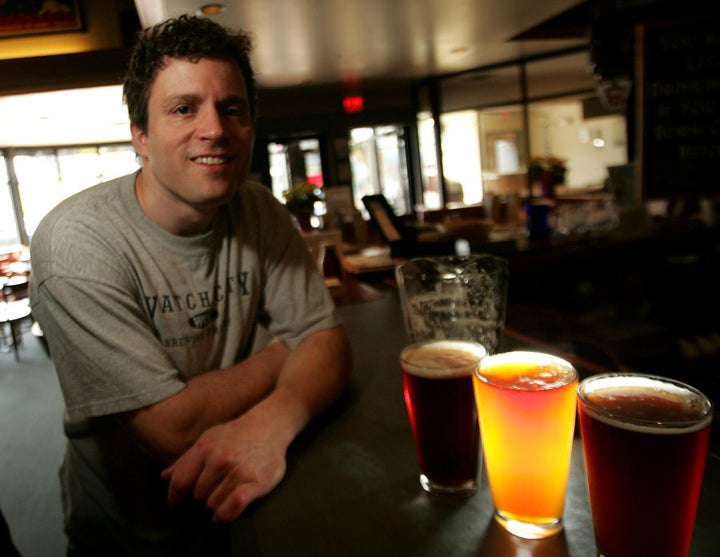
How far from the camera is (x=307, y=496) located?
0.66 m

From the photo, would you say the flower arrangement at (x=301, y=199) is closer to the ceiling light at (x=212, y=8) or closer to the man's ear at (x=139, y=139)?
the ceiling light at (x=212, y=8)

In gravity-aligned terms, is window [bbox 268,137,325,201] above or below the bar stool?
above

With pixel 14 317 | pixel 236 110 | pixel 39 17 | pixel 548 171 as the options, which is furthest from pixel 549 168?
pixel 14 317

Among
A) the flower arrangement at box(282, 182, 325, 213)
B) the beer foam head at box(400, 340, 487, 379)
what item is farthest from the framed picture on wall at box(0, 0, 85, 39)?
the beer foam head at box(400, 340, 487, 379)

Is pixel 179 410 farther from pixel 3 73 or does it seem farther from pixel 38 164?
pixel 38 164

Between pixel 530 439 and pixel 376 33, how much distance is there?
5414 mm

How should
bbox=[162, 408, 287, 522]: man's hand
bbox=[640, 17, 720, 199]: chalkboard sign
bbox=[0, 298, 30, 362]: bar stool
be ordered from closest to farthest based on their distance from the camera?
bbox=[162, 408, 287, 522]: man's hand < bbox=[640, 17, 720, 199]: chalkboard sign < bbox=[0, 298, 30, 362]: bar stool

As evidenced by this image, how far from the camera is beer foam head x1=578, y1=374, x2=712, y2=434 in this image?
438 millimetres

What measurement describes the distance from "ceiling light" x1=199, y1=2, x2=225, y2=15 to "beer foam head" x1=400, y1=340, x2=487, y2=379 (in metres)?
3.94

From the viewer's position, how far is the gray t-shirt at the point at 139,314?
0.92m

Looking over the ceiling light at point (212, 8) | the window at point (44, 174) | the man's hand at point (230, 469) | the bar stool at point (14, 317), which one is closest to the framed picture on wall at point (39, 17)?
the ceiling light at point (212, 8)

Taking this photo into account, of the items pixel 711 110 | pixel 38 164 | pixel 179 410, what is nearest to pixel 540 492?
pixel 179 410

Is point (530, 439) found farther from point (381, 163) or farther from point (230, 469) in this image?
point (381, 163)

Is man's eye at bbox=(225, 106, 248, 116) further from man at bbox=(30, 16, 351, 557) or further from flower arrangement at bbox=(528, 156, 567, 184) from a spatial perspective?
flower arrangement at bbox=(528, 156, 567, 184)
